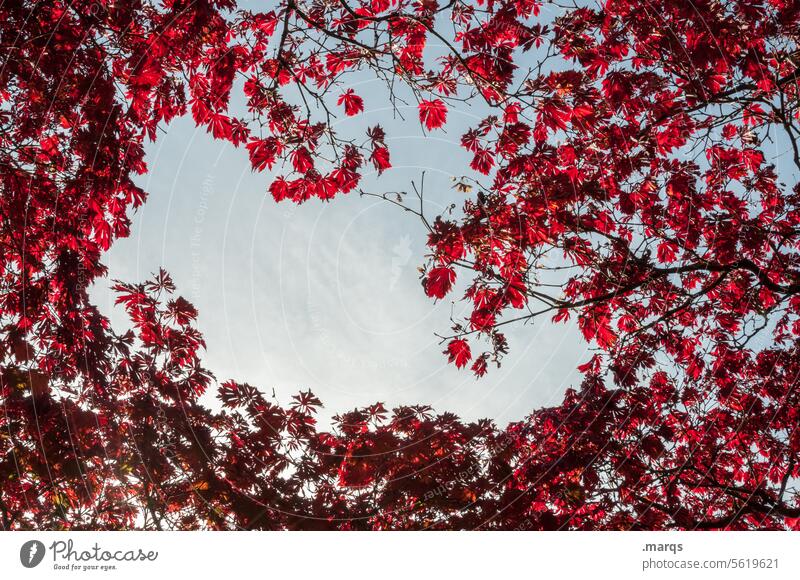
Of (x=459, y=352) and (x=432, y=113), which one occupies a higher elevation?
(x=432, y=113)

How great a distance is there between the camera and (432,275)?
3.96 metres
